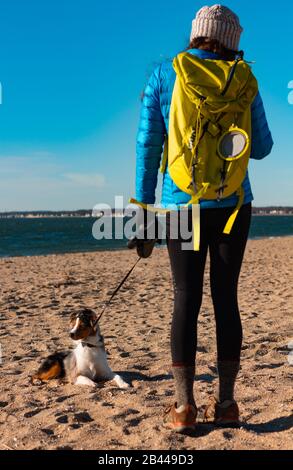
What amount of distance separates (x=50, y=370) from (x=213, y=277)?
2216mm

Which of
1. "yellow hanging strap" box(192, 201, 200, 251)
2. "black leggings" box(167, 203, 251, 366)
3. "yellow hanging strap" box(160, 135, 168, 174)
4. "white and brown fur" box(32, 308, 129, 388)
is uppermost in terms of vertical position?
"yellow hanging strap" box(160, 135, 168, 174)

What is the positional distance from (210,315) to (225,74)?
17.4 ft

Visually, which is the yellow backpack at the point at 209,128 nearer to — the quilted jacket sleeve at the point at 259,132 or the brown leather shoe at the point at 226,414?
the quilted jacket sleeve at the point at 259,132

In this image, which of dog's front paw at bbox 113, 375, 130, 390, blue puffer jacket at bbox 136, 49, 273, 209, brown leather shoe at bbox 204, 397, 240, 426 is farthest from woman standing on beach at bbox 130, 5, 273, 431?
dog's front paw at bbox 113, 375, 130, 390

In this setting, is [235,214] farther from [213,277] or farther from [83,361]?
[83,361]

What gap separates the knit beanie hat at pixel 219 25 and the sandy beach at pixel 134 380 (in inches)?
88.4

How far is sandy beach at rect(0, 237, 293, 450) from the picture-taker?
119 inches

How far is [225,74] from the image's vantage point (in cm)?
272

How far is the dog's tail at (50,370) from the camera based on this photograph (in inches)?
179

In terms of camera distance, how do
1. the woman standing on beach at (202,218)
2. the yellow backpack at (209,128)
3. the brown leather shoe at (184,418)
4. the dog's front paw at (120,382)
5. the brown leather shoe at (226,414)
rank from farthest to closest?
the dog's front paw at (120,382)
the brown leather shoe at (226,414)
the brown leather shoe at (184,418)
the woman standing on beach at (202,218)
the yellow backpack at (209,128)

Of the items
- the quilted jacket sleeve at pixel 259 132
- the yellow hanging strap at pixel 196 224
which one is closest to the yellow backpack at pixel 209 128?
the yellow hanging strap at pixel 196 224

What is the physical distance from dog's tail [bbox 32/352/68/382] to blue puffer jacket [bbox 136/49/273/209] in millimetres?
2288

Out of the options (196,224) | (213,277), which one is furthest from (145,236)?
(213,277)

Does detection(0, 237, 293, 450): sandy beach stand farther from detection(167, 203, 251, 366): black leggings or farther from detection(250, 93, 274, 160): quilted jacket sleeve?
detection(250, 93, 274, 160): quilted jacket sleeve
